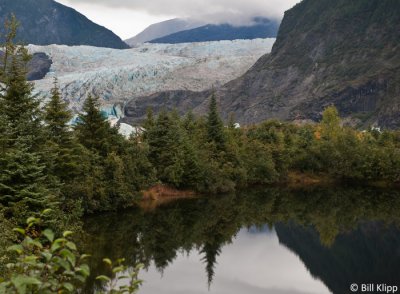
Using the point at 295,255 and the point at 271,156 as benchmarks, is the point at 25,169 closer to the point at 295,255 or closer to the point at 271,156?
the point at 295,255

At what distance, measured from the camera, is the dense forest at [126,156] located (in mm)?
25391

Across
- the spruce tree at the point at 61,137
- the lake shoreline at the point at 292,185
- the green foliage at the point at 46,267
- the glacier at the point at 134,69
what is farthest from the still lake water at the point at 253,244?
the glacier at the point at 134,69

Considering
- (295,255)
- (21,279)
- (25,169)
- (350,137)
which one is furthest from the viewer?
(350,137)

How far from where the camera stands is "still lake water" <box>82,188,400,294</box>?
2630 cm

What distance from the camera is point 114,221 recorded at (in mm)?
39594

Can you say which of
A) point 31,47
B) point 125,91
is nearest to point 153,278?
point 125,91

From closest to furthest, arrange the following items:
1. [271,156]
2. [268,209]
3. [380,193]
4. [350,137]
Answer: [268,209] < [380,193] < [271,156] < [350,137]

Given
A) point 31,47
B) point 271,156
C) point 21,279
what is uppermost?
point 31,47

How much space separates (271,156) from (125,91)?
83.5 metres

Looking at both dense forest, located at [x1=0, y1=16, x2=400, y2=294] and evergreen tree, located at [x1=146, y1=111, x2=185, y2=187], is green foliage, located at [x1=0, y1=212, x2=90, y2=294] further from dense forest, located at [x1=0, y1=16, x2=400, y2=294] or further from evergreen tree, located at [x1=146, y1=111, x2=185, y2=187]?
evergreen tree, located at [x1=146, y1=111, x2=185, y2=187]

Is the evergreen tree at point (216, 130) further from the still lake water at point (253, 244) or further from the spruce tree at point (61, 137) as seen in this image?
the spruce tree at point (61, 137)

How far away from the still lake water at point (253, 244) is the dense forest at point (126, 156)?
3.11 meters

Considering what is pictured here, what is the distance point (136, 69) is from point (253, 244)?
113704mm

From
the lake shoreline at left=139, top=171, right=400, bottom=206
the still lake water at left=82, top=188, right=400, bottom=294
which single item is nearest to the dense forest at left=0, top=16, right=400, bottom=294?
the lake shoreline at left=139, top=171, right=400, bottom=206
